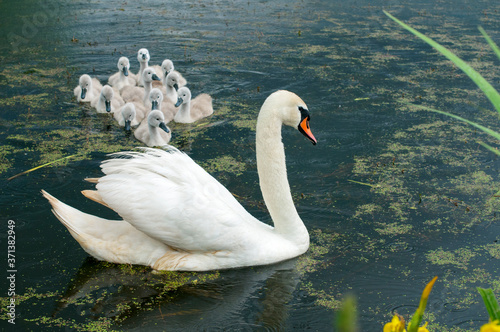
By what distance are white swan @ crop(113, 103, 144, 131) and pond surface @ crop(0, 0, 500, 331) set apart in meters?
0.15

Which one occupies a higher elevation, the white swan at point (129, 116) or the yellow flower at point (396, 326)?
the yellow flower at point (396, 326)

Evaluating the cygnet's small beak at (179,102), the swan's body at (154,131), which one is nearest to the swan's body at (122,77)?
the cygnet's small beak at (179,102)

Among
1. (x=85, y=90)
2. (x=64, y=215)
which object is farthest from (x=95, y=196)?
(x=85, y=90)

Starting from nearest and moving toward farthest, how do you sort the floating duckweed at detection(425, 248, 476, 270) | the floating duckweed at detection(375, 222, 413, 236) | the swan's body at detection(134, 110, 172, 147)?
the floating duckweed at detection(425, 248, 476, 270), the floating duckweed at detection(375, 222, 413, 236), the swan's body at detection(134, 110, 172, 147)

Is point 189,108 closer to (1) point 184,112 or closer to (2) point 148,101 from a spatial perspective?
(1) point 184,112

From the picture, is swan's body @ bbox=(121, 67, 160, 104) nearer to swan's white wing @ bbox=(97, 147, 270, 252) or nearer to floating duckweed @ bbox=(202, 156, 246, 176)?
floating duckweed @ bbox=(202, 156, 246, 176)

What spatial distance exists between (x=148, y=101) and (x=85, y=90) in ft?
2.89

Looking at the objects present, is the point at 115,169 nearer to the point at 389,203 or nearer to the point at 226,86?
the point at 389,203

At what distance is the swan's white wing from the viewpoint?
13.0 feet

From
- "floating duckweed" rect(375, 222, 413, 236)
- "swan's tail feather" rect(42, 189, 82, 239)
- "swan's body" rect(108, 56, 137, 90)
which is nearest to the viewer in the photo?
"swan's tail feather" rect(42, 189, 82, 239)

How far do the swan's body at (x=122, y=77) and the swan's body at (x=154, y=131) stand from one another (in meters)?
1.87

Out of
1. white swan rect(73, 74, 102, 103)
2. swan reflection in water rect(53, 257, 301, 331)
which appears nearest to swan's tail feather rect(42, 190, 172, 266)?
swan reflection in water rect(53, 257, 301, 331)

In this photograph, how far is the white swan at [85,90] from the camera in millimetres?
7681

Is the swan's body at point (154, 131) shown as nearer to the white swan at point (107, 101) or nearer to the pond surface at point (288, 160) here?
the pond surface at point (288, 160)
